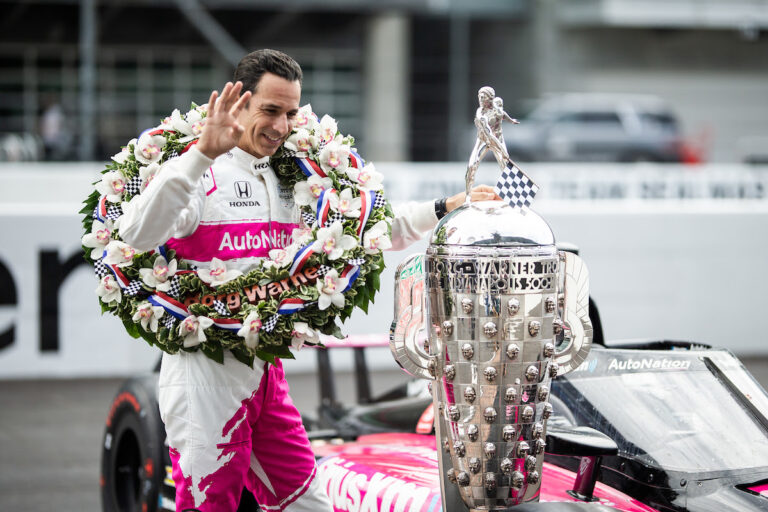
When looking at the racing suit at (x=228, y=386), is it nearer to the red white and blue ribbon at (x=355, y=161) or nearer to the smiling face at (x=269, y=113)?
the smiling face at (x=269, y=113)

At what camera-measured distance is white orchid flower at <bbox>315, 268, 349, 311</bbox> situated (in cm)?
293

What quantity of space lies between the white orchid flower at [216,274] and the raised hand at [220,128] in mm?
376

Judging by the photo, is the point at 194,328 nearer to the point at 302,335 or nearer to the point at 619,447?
the point at 302,335

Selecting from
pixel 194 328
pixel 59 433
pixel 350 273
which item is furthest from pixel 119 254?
pixel 59 433

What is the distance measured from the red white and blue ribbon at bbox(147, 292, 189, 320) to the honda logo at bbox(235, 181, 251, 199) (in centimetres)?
36

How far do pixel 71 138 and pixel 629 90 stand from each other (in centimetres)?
1673

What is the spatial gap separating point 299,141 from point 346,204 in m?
0.26

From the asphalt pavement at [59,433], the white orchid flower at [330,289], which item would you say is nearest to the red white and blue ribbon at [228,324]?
the white orchid flower at [330,289]

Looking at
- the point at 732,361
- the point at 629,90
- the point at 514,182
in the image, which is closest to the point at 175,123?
the point at 514,182

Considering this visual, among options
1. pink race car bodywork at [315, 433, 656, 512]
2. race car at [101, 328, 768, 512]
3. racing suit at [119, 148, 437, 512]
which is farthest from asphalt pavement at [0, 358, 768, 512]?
racing suit at [119, 148, 437, 512]

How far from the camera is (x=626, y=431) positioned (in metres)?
3.35

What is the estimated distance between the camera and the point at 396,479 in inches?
135

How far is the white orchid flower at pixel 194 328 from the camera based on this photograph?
2871mm

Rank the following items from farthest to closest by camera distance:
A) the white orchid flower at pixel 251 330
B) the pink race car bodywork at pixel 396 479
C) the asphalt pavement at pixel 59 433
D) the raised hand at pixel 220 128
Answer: the asphalt pavement at pixel 59 433
the pink race car bodywork at pixel 396 479
the white orchid flower at pixel 251 330
the raised hand at pixel 220 128
